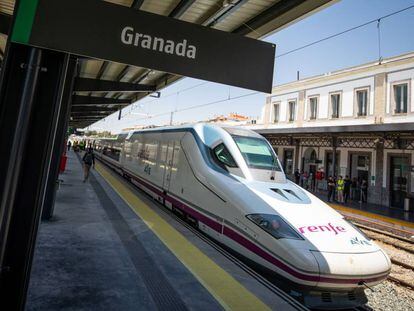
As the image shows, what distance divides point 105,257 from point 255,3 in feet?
13.7

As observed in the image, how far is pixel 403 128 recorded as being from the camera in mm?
14352

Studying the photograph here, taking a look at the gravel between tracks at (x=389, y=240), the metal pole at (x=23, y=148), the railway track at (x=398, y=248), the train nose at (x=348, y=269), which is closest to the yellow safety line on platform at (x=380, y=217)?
the railway track at (x=398, y=248)

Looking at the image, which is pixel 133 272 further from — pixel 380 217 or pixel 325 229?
pixel 380 217

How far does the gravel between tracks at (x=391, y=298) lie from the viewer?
529 cm

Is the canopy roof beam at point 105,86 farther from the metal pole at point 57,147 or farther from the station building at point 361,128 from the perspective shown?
the station building at point 361,128

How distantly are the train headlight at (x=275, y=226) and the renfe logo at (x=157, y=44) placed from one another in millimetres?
2966

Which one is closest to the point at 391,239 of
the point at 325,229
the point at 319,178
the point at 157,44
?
the point at 325,229

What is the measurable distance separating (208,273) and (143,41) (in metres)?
3.00

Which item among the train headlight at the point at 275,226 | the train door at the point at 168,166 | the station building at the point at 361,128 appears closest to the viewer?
the train headlight at the point at 275,226

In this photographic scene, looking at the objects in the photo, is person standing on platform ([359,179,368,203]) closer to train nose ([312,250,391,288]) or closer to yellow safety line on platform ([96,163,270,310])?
train nose ([312,250,391,288])

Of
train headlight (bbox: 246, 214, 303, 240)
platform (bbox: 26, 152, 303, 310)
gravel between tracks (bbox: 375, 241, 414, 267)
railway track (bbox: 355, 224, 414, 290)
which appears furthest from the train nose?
gravel between tracks (bbox: 375, 241, 414, 267)

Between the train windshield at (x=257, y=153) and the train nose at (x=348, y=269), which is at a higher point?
the train windshield at (x=257, y=153)

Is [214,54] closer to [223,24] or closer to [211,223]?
[223,24]

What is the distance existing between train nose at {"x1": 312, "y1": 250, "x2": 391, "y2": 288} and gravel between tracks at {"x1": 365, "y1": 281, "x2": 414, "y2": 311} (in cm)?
91
